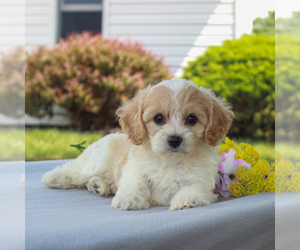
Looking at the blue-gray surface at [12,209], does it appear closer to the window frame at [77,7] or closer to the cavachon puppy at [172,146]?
the cavachon puppy at [172,146]

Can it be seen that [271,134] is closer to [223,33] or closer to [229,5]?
[223,33]

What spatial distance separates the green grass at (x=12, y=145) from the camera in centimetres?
727

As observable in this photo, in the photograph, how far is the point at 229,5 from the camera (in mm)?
10336

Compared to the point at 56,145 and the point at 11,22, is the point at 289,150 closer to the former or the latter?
the point at 56,145

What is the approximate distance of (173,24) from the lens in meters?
10.6

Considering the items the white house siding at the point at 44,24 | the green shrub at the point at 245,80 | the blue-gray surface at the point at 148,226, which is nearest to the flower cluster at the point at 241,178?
the blue-gray surface at the point at 148,226

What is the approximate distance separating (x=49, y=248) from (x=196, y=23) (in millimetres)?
9645

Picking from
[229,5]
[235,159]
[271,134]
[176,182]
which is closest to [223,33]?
[229,5]

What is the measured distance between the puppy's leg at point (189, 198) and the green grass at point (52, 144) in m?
4.58

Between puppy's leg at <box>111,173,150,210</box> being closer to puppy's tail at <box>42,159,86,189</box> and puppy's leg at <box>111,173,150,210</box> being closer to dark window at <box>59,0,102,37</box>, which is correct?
puppy's tail at <box>42,159,86,189</box>

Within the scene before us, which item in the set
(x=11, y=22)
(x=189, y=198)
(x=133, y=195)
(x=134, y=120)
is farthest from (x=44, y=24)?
(x=189, y=198)

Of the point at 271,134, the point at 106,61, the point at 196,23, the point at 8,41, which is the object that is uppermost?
the point at 196,23

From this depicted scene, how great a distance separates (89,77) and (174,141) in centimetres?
661

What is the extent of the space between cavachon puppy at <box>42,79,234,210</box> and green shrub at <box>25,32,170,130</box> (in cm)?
582
